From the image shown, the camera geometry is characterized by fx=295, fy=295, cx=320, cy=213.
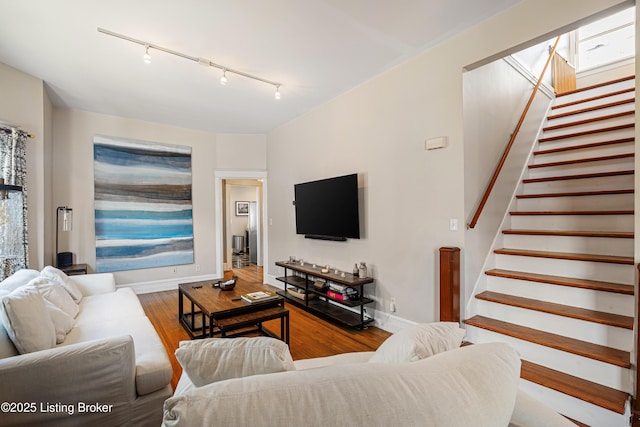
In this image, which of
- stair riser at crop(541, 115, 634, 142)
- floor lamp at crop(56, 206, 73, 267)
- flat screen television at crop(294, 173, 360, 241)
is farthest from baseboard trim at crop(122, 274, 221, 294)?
stair riser at crop(541, 115, 634, 142)

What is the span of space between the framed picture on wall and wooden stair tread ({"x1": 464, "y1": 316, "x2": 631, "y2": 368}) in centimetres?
794

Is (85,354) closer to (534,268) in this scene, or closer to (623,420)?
(623,420)

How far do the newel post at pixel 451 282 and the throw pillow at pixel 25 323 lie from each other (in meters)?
2.89

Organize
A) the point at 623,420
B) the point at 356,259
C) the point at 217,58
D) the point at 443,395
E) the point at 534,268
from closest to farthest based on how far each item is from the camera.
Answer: the point at 443,395
the point at 623,420
the point at 534,268
the point at 217,58
the point at 356,259

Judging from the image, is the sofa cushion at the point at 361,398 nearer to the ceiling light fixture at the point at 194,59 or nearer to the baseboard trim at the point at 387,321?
the baseboard trim at the point at 387,321

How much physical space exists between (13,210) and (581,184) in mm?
6236

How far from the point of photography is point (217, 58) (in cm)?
305

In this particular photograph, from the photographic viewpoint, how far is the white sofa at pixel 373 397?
620mm

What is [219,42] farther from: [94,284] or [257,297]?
[94,284]

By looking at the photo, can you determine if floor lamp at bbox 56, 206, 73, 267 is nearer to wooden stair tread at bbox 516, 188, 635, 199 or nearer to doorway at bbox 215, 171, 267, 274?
doorway at bbox 215, 171, 267, 274

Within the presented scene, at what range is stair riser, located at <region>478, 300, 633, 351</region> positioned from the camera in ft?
6.75

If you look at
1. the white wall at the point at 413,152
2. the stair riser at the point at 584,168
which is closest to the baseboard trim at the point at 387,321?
the white wall at the point at 413,152

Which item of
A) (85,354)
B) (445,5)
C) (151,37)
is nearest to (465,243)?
(445,5)

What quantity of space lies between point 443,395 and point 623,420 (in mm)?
1943
